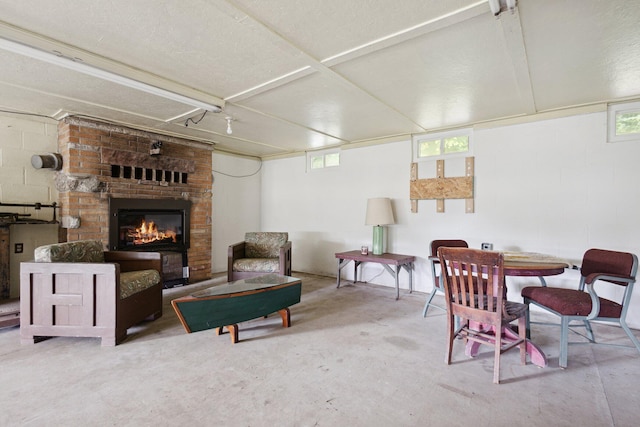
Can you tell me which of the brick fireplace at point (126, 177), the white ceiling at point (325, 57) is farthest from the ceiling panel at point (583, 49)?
the brick fireplace at point (126, 177)

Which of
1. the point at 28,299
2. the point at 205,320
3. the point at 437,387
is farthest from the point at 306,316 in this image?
the point at 28,299

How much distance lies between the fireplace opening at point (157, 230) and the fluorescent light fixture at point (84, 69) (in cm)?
202

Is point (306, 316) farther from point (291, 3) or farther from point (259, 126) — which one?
point (291, 3)

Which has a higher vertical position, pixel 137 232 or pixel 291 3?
pixel 291 3

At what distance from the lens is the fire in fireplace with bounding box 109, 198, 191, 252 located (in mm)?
4234

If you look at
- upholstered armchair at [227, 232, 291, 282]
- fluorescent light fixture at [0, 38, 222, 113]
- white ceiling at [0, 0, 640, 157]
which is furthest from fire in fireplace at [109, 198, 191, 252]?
fluorescent light fixture at [0, 38, 222, 113]

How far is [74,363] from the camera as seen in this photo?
2.38 meters

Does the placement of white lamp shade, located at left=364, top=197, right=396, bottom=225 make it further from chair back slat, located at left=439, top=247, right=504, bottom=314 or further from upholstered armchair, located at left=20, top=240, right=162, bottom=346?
upholstered armchair, located at left=20, top=240, right=162, bottom=346

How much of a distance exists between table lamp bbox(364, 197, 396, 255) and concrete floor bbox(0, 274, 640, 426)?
5.51 ft

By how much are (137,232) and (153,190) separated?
66 centimetres

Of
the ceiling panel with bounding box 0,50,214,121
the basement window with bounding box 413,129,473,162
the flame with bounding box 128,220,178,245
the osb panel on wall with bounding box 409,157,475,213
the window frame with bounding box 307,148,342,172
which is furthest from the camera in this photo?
the window frame with bounding box 307,148,342,172

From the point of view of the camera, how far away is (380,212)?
4.59 m

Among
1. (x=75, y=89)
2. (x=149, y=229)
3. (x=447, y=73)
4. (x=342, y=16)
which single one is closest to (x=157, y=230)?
(x=149, y=229)

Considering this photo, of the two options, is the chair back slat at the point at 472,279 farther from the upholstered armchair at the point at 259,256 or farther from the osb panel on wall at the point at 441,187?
the upholstered armchair at the point at 259,256
